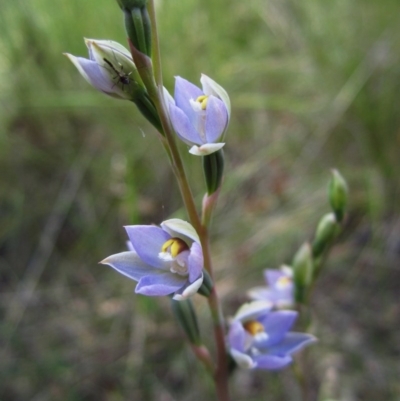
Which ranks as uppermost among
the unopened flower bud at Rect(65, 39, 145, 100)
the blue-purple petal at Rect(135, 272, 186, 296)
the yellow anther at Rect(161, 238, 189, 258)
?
the unopened flower bud at Rect(65, 39, 145, 100)

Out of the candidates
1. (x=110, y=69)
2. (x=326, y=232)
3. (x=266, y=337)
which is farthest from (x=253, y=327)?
(x=110, y=69)

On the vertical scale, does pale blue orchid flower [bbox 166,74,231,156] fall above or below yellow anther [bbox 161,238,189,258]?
above

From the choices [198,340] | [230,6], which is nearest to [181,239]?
[198,340]

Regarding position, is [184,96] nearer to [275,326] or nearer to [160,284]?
[160,284]

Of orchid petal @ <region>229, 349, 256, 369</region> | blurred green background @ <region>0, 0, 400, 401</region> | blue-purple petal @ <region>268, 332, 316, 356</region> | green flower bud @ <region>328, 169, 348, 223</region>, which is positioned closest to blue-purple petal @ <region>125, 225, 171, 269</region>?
orchid petal @ <region>229, 349, 256, 369</region>

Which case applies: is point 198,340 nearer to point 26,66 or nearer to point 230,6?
point 26,66

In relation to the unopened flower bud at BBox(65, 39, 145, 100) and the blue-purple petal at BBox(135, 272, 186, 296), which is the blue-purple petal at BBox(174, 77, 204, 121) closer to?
the unopened flower bud at BBox(65, 39, 145, 100)

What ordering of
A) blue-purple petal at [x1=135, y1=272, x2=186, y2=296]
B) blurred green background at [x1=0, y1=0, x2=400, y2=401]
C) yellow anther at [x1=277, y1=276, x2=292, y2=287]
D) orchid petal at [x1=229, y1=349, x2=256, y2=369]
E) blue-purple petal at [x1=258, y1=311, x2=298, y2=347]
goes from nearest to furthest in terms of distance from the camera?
1. blue-purple petal at [x1=135, y1=272, x2=186, y2=296]
2. orchid petal at [x1=229, y1=349, x2=256, y2=369]
3. blue-purple petal at [x1=258, y1=311, x2=298, y2=347]
4. yellow anther at [x1=277, y1=276, x2=292, y2=287]
5. blurred green background at [x1=0, y1=0, x2=400, y2=401]
